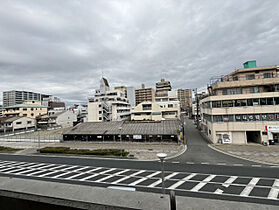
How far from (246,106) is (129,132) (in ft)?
88.1

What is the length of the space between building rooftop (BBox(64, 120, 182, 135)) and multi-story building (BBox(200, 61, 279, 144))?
9.61 meters

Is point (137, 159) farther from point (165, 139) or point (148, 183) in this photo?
point (165, 139)

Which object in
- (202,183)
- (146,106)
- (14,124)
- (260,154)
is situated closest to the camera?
(202,183)

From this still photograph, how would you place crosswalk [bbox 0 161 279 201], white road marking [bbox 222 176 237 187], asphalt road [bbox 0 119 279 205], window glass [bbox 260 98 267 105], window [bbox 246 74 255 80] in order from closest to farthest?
asphalt road [bbox 0 119 279 205] → crosswalk [bbox 0 161 279 201] → white road marking [bbox 222 176 237 187] → window glass [bbox 260 98 267 105] → window [bbox 246 74 255 80]

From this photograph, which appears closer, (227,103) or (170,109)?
(227,103)

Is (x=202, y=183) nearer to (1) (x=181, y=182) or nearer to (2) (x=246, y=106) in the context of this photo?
(1) (x=181, y=182)

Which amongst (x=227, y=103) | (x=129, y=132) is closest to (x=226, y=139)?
(x=227, y=103)

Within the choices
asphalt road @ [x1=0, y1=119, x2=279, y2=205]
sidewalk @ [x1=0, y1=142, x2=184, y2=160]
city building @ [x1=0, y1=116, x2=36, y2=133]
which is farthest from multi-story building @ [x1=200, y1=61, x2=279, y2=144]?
city building @ [x1=0, y1=116, x2=36, y2=133]

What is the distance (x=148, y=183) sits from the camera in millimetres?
14203

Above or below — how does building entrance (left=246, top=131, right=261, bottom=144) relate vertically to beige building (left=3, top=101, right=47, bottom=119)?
below

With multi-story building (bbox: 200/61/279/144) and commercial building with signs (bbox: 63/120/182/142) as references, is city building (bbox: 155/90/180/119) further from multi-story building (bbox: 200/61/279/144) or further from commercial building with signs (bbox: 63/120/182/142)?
multi-story building (bbox: 200/61/279/144)

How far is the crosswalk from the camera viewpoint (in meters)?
12.5

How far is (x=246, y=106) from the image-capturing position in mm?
29828

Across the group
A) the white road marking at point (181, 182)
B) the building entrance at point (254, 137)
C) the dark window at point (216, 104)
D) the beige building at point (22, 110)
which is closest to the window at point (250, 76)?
→ the dark window at point (216, 104)
